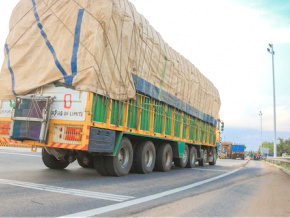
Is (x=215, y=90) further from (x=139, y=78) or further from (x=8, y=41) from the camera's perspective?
(x=8, y=41)

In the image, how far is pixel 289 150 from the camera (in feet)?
434

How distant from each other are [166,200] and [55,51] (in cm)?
469

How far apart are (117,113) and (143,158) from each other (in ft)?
7.38

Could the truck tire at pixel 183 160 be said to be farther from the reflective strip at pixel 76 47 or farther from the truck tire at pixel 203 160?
the reflective strip at pixel 76 47

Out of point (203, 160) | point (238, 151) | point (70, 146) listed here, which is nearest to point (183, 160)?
point (203, 160)

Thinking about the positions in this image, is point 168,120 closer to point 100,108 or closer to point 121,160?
point 121,160

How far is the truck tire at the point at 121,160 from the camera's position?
27.8 ft

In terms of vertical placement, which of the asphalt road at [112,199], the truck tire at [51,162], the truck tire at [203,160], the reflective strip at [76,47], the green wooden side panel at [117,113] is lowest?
the asphalt road at [112,199]

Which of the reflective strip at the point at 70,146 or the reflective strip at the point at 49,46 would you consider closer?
the reflective strip at the point at 70,146

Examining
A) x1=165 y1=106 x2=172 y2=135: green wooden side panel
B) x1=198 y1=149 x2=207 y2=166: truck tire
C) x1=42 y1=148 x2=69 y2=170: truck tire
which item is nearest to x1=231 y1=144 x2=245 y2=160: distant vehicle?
x1=198 y1=149 x2=207 y2=166: truck tire

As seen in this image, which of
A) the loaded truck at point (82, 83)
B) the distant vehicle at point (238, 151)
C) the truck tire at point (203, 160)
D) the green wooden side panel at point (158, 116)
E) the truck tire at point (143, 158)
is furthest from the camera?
the distant vehicle at point (238, 151)

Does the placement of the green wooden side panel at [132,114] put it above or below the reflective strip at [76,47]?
below

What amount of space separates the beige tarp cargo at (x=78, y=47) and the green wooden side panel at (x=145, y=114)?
43 cm

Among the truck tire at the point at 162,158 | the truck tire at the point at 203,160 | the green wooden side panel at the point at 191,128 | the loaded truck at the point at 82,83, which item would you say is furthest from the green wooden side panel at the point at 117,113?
the truck tire at the point at 203,160
